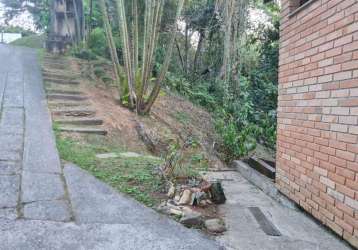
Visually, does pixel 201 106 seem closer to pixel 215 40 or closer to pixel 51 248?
pixel 215 40

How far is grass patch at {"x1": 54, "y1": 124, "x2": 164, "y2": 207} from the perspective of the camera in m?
3.66

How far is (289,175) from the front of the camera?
3861 millimetres

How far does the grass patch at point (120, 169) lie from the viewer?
366 cm

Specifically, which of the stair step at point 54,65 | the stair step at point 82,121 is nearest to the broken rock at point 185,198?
the stair step at point 82,121

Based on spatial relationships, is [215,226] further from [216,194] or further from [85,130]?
[85,130]

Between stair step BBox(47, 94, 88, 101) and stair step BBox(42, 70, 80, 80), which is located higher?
stair step BBox(42, 70, 80, 80)

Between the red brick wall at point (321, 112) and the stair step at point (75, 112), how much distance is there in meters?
3.77

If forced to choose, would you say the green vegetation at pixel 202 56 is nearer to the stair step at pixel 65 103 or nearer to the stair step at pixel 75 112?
the stair step at pixel 65 103

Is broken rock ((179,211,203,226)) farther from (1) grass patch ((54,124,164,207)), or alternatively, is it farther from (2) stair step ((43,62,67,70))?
(2) stair step ((43,62,67,70))

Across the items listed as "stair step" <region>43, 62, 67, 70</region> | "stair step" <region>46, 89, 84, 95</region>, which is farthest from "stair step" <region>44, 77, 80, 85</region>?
"stair step" <region>43, 62, 67, 70</region>

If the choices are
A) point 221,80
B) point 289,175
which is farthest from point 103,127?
point 221,80

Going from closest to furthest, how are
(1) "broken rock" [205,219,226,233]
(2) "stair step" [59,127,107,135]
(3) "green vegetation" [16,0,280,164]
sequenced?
(1) "broken rock" [205,219,226,233], (2) "stair step" [59,127,107,135], (3) "green vegetation" [16,0,280,164]

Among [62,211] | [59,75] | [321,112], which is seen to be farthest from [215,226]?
[59,75]

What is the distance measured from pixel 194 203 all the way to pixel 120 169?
1.27 m
